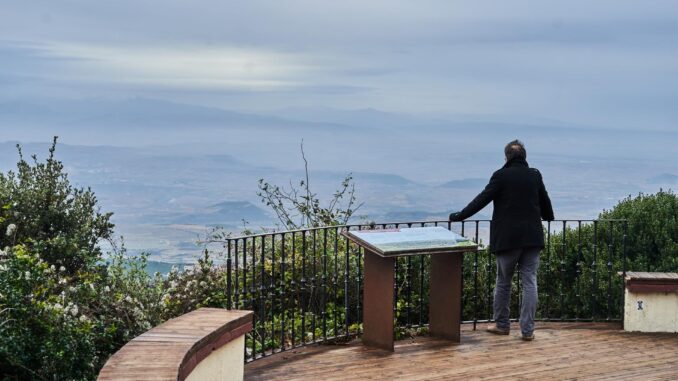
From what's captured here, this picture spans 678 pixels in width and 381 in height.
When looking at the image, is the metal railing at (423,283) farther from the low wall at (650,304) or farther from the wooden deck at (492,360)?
the wooden deck at (492,360)

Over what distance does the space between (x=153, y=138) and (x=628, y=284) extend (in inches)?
4791

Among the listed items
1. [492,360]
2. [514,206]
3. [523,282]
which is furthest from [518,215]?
[492,360]

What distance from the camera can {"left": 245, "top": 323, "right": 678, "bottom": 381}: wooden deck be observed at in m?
6.60

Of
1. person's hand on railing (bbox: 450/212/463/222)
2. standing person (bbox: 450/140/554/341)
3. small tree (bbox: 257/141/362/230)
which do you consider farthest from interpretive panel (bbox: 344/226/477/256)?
small tree (bbox: 257/141/362/230)

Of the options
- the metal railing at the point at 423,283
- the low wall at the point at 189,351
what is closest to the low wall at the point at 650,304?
the metal railing at the point at 423,283

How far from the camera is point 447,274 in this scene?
7574 mm

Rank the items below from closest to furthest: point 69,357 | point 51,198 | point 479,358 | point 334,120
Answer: point 69,357 < point 479,358 < point 51,198 < point 334,120

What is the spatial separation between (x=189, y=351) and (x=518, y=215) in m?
3.76

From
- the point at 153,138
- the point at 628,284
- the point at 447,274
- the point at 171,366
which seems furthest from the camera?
the point at 153,138

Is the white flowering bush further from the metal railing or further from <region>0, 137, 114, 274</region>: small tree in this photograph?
the metal railing

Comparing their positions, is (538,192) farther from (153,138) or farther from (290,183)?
(153,138)

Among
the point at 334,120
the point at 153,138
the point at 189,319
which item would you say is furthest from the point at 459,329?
the point at 334,120

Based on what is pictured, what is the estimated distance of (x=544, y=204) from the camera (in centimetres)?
773

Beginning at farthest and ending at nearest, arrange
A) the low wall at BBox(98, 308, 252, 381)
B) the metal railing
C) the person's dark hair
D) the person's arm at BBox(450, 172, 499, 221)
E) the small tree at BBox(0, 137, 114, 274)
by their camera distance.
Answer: the small tree at BBox(0, 137, 114, 274) → the metal railing → the person's dark hair → the person's arm at BBox(450, 172, 499, 221) → the low wall at BBox(98, 308, 252, 381)
